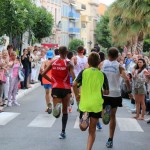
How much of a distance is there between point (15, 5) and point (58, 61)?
12.6 m

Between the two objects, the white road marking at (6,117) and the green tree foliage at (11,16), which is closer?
the white road marking at (6,117)

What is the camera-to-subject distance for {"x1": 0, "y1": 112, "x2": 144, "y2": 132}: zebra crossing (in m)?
12.4

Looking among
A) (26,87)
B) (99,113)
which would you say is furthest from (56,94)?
(26,87)

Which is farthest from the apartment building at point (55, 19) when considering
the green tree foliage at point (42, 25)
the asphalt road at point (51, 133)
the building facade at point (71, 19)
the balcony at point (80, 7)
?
the asphalt road at point (51, 133)

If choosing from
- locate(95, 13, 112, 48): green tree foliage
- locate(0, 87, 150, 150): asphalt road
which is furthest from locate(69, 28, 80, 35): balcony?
locate(0, 87, 150, 150): asphalt road

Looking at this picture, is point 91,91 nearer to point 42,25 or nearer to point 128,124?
point 128,124

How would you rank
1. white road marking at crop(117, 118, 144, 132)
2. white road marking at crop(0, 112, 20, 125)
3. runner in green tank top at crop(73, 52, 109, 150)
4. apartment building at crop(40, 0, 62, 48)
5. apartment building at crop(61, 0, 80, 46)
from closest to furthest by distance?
runner in green tank top at crop(73, 52, 109, 150) < white road marking at crop(117, 118, 144, 132) < white road marking at crop(0, 112, 20, 125) < apartment building at crop(40, 0, 62, 48) < apartment building at crop(61, 0, 80, 46)

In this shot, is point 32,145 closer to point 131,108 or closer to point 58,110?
point 58,110

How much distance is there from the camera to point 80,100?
347 inches

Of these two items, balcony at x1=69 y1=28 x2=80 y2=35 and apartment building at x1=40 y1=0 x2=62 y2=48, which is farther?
balcony at x1=69 y1=28 x2=80 y2=35

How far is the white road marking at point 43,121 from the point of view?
12461 millimetres

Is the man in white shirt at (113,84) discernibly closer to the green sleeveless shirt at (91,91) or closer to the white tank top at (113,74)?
the white tank top at (113,74)

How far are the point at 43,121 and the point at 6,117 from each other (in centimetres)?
113

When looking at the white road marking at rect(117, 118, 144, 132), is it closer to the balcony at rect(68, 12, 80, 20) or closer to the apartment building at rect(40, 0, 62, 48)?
the apartment building at rect(40, 0, 62, 48)
